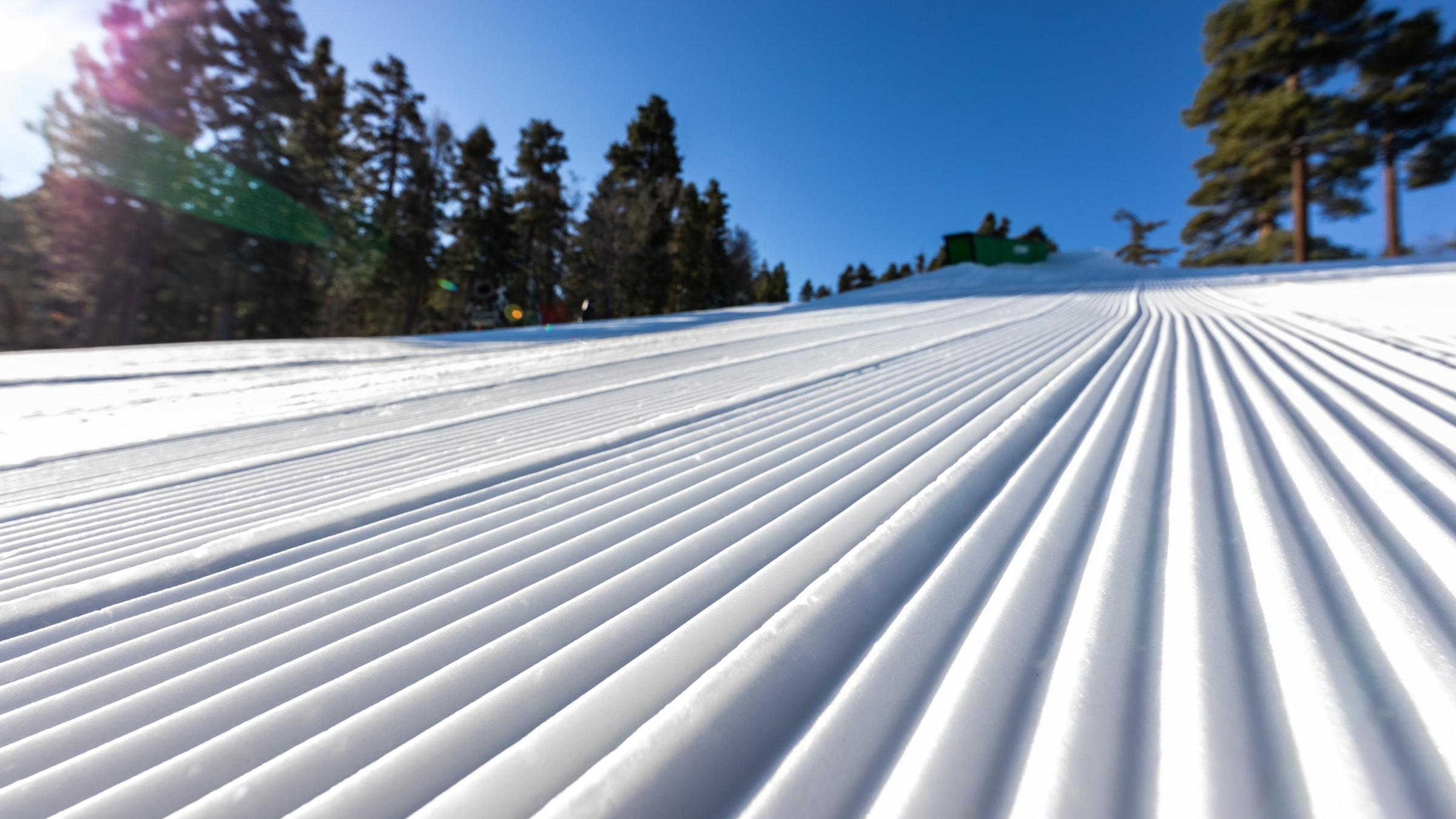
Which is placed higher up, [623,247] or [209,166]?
[209,166]

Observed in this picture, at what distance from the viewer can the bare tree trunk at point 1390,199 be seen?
16375 mm

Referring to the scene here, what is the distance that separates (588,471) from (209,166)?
19.7 m

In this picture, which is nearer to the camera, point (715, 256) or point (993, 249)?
point (993, 249)

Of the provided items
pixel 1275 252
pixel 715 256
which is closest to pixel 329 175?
pixel 715 256

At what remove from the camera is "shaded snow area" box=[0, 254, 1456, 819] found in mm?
562

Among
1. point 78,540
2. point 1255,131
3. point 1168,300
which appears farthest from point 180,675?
point 1255,131

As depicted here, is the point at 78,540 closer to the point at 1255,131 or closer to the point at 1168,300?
the point at 1168,300

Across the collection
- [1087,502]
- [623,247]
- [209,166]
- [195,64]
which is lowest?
[1087,502]

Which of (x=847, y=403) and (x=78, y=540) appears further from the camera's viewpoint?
(x=847, y=403)

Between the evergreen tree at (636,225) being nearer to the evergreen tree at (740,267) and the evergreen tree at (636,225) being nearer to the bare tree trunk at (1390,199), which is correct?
the evergreen tree at (740,267)

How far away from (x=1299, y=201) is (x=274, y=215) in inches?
1161

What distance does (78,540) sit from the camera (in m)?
1.46

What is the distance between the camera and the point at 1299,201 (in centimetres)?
1623

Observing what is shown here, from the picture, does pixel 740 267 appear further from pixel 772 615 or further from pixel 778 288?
pixel 772 615
